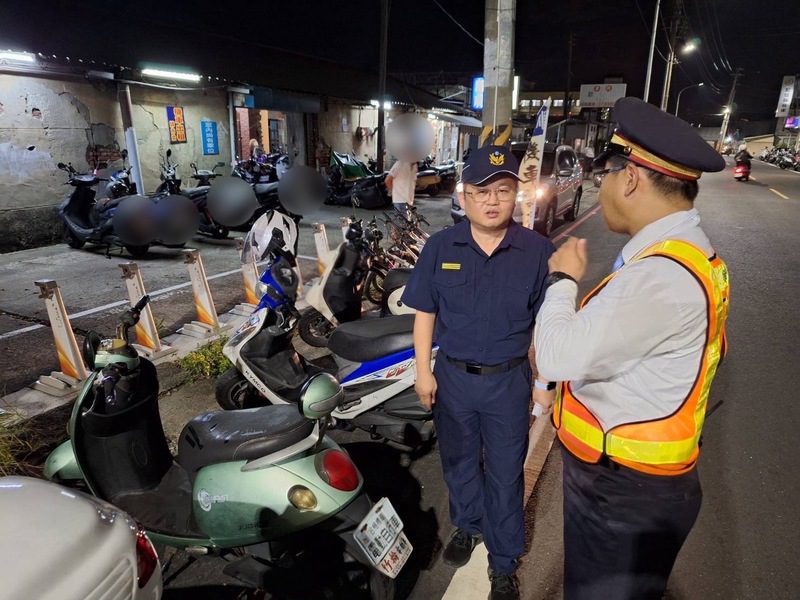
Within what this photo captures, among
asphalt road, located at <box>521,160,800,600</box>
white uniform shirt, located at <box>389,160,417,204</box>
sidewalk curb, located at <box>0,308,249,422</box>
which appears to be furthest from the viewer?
white uniform shirt, located at <box>389,160,417,204</box>

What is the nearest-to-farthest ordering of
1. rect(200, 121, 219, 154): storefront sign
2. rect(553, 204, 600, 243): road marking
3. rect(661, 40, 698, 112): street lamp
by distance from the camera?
rect(553, 204, 600, 243): road marking → rect(200, 121, 219, 154): storefront sign → rect(661, 40, 698, 112): street lamp

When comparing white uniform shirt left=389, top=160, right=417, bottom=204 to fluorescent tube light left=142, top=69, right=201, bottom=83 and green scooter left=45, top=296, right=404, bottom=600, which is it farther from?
green scooter left=45, top=296, right=404, bottom=600

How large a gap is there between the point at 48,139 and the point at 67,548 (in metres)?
9.67

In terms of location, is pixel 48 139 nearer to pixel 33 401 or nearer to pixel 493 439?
pixel 33 401

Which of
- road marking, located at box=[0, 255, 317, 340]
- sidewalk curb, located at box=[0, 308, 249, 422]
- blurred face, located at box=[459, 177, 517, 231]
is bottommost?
sidewalk curb, located at box=[0, 308, 249, 422]

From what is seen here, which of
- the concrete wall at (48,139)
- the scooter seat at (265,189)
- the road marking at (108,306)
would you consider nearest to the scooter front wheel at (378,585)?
the road marking at (108,306)

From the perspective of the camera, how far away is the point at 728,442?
11.4 feet

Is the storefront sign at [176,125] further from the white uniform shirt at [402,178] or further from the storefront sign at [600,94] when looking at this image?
the storefront sign at [600,94]

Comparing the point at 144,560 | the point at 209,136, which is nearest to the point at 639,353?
the point at 144,560

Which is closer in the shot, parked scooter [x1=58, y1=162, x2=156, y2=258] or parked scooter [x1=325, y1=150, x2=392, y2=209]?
parked scooter [x1=58, y1=162, x2=156, y2=258]

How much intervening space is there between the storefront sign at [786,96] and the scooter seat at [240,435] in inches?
2938

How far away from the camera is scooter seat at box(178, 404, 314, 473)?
207 cm

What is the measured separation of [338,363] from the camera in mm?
3508

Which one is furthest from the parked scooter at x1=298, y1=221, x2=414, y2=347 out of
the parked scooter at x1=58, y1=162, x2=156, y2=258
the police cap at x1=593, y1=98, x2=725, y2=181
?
the parked scooter at x1=58, y1=162, x2=156, y2=258
